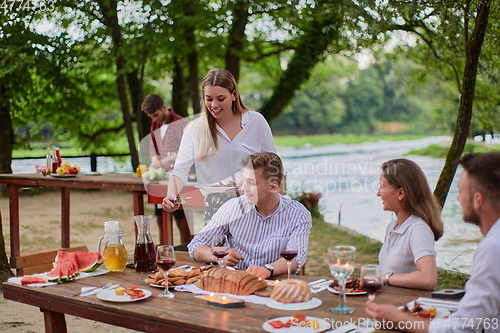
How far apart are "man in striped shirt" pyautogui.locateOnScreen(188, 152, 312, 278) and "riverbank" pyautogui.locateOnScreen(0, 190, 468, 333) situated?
→ 1.82 meters

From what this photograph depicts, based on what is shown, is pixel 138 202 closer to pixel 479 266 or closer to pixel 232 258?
pixel 232 258

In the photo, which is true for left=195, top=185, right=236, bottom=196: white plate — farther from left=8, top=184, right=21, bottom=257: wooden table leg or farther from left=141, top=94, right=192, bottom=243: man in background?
left=8, top=184, right=21, bottom=257: wooden table leg

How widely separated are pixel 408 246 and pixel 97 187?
406cm

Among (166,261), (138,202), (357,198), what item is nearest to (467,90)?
(138,202)

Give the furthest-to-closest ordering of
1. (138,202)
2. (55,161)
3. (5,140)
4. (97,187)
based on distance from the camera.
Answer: (5,140)
(55,161)
(97,187)
(138,202)

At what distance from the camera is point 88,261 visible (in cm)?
281

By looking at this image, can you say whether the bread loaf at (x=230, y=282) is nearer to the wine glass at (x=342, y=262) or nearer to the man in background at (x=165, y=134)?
the wine glass at (x=342, y=262)

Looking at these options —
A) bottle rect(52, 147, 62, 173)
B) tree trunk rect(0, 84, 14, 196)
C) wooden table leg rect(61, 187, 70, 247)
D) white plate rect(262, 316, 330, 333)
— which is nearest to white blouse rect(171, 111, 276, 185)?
white plate rect(262, 316, 330, 333)

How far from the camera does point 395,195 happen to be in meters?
2.65

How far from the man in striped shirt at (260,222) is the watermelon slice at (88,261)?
0.47 metres

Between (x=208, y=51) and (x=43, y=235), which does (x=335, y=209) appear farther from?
(x=43, y=235)

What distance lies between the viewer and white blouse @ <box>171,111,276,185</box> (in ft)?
11.6

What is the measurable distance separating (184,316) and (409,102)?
53698 millimetres

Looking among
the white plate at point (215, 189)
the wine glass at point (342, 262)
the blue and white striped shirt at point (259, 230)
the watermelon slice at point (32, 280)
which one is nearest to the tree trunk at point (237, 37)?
the white plate at point (215, 189)
